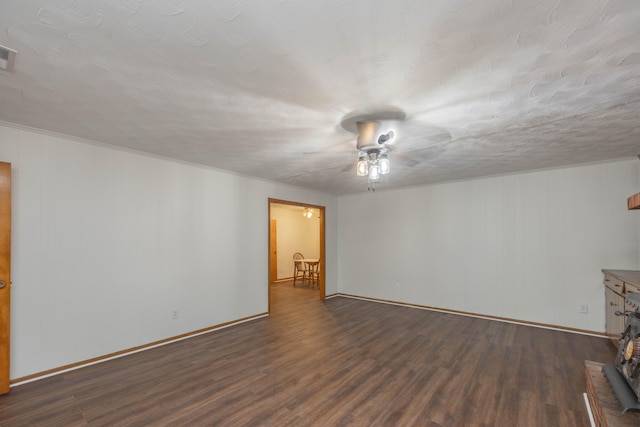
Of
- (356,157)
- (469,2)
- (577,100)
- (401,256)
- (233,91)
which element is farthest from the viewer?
(401,256)

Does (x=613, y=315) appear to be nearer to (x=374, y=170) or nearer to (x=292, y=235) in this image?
(x=374, y=170)

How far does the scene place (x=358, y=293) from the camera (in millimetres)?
6570

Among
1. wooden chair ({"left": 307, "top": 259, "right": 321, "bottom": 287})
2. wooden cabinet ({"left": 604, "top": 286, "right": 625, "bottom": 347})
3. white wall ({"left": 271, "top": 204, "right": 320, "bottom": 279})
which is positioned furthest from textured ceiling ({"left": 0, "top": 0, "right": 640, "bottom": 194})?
white wall ({"left": 271, "top": 204, "right": 320, "bottom": 279})

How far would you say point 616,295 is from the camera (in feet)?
11.4

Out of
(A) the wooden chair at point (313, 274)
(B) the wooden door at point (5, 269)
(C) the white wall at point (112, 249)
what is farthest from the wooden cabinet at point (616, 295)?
(B) the wooden door at point (5, 269)

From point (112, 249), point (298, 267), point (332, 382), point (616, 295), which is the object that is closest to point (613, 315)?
point (616, 295)

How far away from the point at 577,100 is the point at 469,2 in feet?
5.18

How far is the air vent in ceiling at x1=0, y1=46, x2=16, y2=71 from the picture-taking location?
1.60 metres

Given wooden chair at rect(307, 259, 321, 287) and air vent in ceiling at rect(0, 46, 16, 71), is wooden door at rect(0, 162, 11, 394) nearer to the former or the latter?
air vent in ceiling at rect(0, 46, 16, 71)

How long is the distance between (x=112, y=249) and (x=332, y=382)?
2.80 meters

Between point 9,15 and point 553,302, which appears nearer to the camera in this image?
point 9,15

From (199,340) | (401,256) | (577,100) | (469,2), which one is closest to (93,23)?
(469,2)

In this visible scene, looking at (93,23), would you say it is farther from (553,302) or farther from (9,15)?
(553,302)

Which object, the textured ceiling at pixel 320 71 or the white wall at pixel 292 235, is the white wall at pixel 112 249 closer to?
the textured ceiling at pixel 320 71
